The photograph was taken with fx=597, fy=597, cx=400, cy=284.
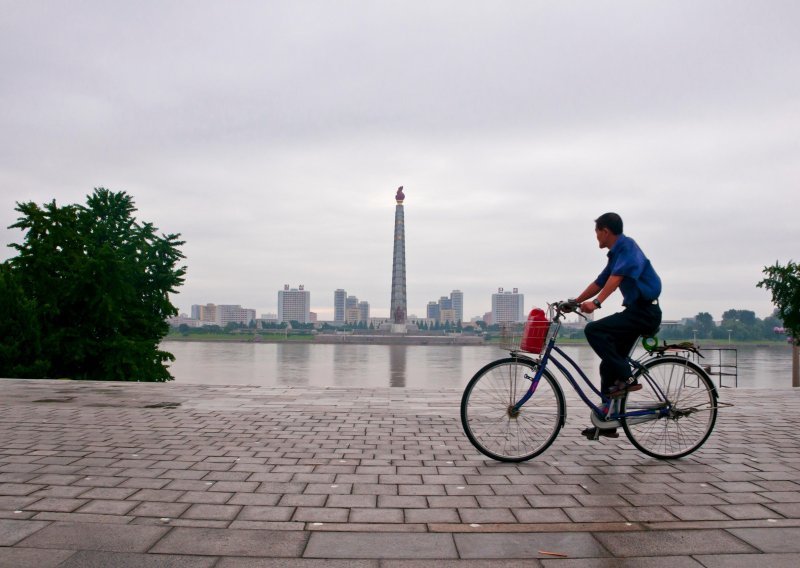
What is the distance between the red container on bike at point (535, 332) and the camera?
14.8 ft

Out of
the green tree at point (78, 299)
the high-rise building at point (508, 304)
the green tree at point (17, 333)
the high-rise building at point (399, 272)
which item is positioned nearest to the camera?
the green tree at point (17, 333)

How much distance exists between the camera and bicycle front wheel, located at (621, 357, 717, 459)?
15.1 feet

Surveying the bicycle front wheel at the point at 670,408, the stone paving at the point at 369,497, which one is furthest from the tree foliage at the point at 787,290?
the bicycle front wheel at the point at 670,408

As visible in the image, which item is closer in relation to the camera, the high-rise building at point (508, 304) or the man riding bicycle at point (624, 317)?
the man riding bicycle at point (624, 317)

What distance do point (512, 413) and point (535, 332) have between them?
65 cm

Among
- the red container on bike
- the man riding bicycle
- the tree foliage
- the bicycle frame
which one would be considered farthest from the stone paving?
the tree foliage

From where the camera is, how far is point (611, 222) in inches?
183

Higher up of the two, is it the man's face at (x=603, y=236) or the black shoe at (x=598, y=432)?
the man's face at (x=603, y=236)

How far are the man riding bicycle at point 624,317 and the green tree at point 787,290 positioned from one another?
11574mm

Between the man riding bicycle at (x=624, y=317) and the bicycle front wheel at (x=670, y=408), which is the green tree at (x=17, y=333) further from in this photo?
the bicycle front wheel at (x=670, y=408)

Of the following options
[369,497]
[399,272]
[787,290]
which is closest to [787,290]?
[787,290]

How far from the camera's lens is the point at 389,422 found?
6203mm

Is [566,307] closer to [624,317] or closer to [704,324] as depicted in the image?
[624,317]

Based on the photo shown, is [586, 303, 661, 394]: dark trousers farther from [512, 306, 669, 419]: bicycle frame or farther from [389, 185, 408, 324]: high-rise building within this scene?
[389, 185, 408, 324]: high-rise building
